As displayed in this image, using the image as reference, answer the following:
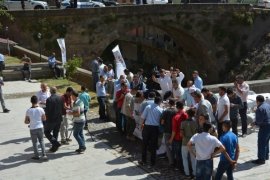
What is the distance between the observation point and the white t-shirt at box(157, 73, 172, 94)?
15602 mm

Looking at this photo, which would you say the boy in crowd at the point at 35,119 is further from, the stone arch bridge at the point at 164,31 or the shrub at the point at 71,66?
the stone arch bridge at the point at 164,31

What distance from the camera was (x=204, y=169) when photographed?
924 cm

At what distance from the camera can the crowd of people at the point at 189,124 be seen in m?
9.23

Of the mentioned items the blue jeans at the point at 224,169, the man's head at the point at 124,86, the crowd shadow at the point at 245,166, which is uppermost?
the man's head at the point at 124,86

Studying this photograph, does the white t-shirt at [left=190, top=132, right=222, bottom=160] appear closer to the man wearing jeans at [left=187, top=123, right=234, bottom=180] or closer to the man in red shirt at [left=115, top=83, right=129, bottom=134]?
the man wearing jeans at [left=187, top=123, right=234, bottom=180]

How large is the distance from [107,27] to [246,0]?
69.5 ft

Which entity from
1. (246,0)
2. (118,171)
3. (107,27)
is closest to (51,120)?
(118,171)

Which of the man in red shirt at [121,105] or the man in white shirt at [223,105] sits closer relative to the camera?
the man in white shirt at [223,105]

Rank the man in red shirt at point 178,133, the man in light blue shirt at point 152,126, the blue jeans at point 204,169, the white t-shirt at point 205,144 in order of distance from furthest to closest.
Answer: the man in light blue shirt at point 152,126 → the man in red shirt at point 178,133 → the blue jeans at point 204,169 → the white t-shirt at point 205,144

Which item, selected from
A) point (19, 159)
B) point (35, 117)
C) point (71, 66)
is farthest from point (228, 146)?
point (71, 66)

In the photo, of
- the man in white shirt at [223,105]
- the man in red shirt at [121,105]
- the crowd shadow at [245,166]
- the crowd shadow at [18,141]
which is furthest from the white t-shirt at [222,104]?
the crowd shadow at [18,141]

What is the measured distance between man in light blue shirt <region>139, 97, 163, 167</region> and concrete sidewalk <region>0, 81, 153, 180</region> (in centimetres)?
56

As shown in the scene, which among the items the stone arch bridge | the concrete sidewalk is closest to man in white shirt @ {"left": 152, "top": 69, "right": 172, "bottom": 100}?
the concrete sidewalk

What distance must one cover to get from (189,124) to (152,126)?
1.31m
